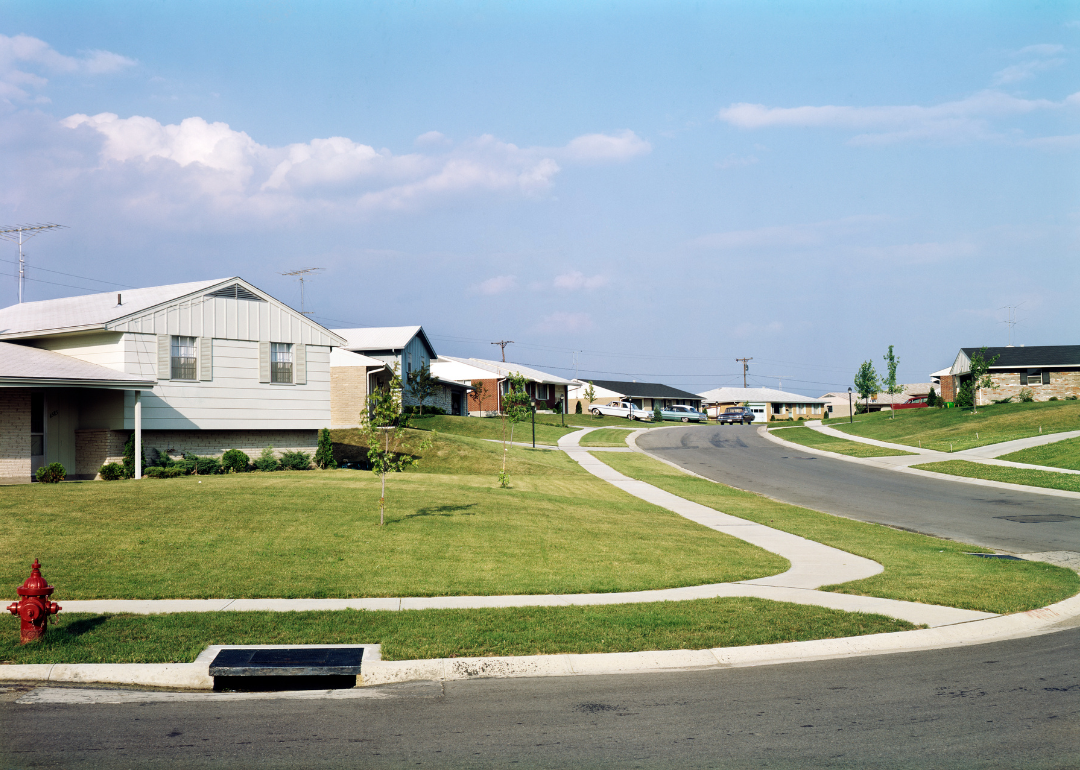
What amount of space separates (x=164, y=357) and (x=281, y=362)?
409 cm

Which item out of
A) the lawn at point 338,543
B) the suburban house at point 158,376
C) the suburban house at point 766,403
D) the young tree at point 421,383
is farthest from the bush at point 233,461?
the suburban house at point 766,403

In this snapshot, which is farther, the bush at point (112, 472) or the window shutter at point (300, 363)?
the window shutter at point (300, 363)

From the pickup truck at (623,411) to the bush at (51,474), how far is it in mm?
56470

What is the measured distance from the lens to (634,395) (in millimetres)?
93062

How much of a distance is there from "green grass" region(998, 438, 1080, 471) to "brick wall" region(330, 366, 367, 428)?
28.5 metres

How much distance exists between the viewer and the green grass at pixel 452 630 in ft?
25.0

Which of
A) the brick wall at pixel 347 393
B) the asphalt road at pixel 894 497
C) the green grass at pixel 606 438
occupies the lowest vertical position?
the asphalt road at pixel 894 497

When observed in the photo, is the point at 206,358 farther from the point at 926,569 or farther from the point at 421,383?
the point at 421,383

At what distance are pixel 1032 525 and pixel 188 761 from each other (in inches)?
732

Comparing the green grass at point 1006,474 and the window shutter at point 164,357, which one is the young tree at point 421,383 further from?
the green grass at point 1006,474

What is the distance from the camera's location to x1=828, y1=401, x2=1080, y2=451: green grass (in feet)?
129

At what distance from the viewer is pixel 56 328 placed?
23.6 metres

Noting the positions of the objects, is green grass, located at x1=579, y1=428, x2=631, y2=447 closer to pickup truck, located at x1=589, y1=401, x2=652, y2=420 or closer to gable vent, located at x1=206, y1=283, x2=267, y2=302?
pickup truck, located at x1=589, y1=401, x2=652, y2=420

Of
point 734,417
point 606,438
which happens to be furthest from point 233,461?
point 734,417
